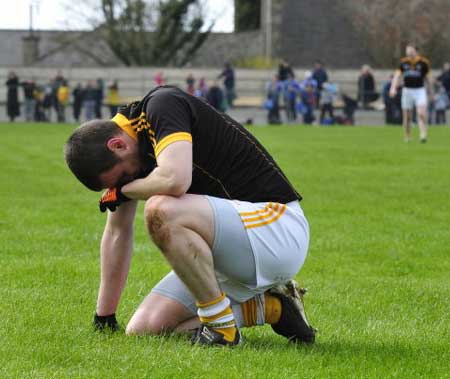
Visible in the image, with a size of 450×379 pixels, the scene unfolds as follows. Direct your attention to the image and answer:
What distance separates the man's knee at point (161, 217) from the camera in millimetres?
5367

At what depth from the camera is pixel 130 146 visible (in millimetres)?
5551

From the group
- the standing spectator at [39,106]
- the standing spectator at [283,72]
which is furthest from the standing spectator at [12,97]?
the standing spectator at [283,72]

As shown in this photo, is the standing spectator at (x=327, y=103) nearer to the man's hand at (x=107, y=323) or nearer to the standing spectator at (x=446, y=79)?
the standing spectator at (x=446, y=79)

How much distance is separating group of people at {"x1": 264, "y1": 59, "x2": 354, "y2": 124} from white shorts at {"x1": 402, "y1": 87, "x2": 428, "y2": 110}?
15587mm

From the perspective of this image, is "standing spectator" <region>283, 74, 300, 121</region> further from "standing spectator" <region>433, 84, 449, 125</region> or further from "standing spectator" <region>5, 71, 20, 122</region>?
"standing spectator" <region>5, 71, 20, 122</region>

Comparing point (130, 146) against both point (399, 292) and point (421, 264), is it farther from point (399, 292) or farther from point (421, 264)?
point (421, 264)

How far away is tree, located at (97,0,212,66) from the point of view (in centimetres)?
6656

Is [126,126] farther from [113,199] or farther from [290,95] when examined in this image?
[290,95]

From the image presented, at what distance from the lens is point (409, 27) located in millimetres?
62156

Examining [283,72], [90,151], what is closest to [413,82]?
[283,72]

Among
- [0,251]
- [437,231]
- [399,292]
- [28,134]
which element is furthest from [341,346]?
[28,134]

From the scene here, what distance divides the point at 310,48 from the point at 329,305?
62398mm

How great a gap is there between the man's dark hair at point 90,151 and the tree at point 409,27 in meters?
57.2

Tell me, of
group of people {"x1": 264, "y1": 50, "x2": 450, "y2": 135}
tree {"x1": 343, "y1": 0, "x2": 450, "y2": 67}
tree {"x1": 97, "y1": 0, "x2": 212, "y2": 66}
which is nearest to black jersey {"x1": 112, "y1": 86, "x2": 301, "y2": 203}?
group of people {"x1": 264, "y1": 50, "x2": 450, "y2": 135}
